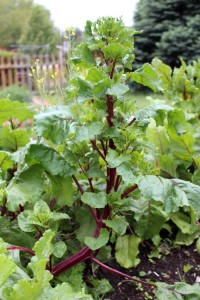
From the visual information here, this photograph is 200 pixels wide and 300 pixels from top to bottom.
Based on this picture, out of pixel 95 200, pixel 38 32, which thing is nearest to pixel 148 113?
pixel 95 200

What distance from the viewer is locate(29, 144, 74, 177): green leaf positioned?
4.63 ft

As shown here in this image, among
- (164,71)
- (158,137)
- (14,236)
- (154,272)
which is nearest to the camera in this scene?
(14,236)

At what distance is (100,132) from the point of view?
1.30 meters

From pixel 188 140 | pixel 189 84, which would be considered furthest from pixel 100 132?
pixel 189 84

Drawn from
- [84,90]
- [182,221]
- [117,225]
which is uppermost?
[84,90]

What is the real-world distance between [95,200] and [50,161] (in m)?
0.22

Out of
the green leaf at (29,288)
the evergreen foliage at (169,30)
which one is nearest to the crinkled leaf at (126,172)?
the green leaf at (29,288)

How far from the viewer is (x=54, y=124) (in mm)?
1322

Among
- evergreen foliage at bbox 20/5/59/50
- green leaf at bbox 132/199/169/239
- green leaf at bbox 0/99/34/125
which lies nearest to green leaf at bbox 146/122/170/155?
green leaf at bbox 132/199/169/239

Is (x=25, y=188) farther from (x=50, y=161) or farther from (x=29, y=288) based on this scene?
(x=29, y=288)

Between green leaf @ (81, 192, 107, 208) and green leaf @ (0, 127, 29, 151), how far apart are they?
55 cm

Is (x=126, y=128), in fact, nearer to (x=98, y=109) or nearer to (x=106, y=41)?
(x=98, y=109)

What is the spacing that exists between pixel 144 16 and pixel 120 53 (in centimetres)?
961

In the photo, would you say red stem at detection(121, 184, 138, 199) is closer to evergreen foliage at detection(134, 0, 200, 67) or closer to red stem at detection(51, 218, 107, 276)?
red stem at detection(51, 218, 107, 276)
